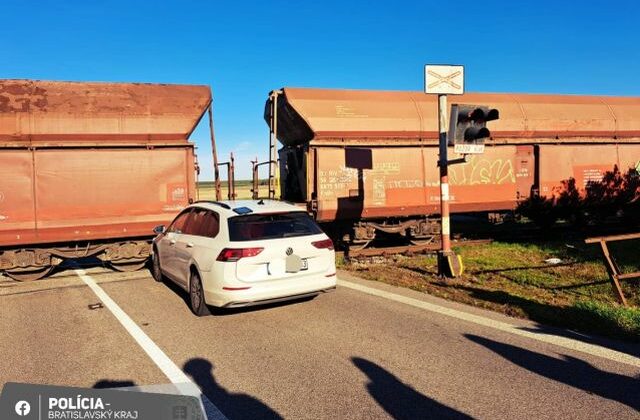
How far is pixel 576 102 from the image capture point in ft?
43.5

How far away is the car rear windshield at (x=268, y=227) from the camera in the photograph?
20.9 ft

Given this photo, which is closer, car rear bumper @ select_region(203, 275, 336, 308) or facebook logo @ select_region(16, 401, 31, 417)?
facebook logo @ select_region(16, 401, 31, 417)

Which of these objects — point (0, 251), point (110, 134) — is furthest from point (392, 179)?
point (0, 251)

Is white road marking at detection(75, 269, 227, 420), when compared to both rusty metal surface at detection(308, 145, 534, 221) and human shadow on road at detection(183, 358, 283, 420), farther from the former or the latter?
rusty metal surface at detection(308, 145, 534, 221)

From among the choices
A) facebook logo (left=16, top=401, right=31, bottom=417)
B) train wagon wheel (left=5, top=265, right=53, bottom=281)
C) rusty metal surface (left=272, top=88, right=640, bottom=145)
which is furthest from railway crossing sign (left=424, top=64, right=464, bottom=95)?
train wagon wheel (left=5, top=265, right=53, bottom=281)

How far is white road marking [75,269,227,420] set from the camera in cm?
387

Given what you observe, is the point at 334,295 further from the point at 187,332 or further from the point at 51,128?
the point at 51,128

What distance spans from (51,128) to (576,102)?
12901 mm

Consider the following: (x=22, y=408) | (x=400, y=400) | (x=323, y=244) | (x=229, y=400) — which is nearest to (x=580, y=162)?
(x=323, y=244)

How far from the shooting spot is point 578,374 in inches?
169

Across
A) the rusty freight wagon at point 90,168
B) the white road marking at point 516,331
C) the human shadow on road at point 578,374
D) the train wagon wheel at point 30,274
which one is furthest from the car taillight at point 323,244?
the train wagon wheel at point 30,274

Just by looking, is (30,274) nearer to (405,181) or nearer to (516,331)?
(405,181)

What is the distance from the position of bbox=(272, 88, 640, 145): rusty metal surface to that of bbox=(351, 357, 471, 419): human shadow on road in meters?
7.12

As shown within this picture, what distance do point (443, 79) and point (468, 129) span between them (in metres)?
1.14
